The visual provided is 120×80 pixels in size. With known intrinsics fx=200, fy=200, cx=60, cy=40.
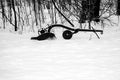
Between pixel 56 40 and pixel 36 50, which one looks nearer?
pixel 36 50

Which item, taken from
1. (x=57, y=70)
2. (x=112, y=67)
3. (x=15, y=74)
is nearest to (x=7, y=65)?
(x=15, y=74)

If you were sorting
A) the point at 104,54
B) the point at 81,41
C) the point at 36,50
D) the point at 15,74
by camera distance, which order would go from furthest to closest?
1. the point at 81,41
2. the point at 36,50
3. the point at 104,54
4. the point at 15,74

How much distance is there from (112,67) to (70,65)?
0.86 metres

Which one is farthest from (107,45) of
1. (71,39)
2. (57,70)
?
(57,70)

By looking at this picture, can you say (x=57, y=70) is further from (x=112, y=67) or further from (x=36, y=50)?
(x=36, y=50)

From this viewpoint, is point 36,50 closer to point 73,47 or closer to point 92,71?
point 73,47

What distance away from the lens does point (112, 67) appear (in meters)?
4.02

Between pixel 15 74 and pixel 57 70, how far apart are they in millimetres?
815

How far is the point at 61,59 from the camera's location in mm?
4656

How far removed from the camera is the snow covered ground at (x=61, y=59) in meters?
3.71

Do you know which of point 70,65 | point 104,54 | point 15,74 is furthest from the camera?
point 104,54

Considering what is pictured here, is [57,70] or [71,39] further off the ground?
[71,39]

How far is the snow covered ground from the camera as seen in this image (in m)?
3.71

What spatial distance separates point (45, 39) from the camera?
651cm
